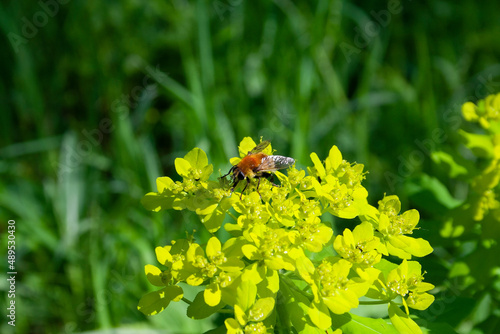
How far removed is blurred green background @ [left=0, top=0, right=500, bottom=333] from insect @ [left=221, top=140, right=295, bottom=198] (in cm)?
155

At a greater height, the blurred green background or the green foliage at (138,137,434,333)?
the blurred green background

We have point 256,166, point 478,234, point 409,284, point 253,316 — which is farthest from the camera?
point 478,234

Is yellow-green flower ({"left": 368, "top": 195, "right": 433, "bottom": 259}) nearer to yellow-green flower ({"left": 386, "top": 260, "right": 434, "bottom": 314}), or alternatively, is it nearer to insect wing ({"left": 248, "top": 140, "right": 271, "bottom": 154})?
yellow-green flower ({"left": 386, "top": 260, "right": 434, "bottom": 314})

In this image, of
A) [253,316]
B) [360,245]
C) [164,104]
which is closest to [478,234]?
[360,245]

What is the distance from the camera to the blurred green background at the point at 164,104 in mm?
3750

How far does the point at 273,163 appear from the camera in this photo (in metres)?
1.98

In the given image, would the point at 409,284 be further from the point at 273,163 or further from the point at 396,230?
the point at 273,163

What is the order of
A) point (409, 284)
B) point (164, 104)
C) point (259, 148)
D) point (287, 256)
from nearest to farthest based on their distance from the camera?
point (287, 256) < point (409, 284) < point (259, 148) < point (164, 104)

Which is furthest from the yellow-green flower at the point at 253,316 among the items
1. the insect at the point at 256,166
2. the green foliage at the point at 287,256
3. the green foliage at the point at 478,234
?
the green foliage at the point at 478,234

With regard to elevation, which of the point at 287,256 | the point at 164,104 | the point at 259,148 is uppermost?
the point at 164,104

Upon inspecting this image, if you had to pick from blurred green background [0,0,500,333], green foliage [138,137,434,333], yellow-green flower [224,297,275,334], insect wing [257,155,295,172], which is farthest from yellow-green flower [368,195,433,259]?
blurred green background [0,0,500,333]

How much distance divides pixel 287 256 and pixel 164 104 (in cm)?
379

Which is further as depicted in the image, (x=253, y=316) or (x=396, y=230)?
(x=396, y=230)

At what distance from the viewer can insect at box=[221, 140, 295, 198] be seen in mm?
1881
